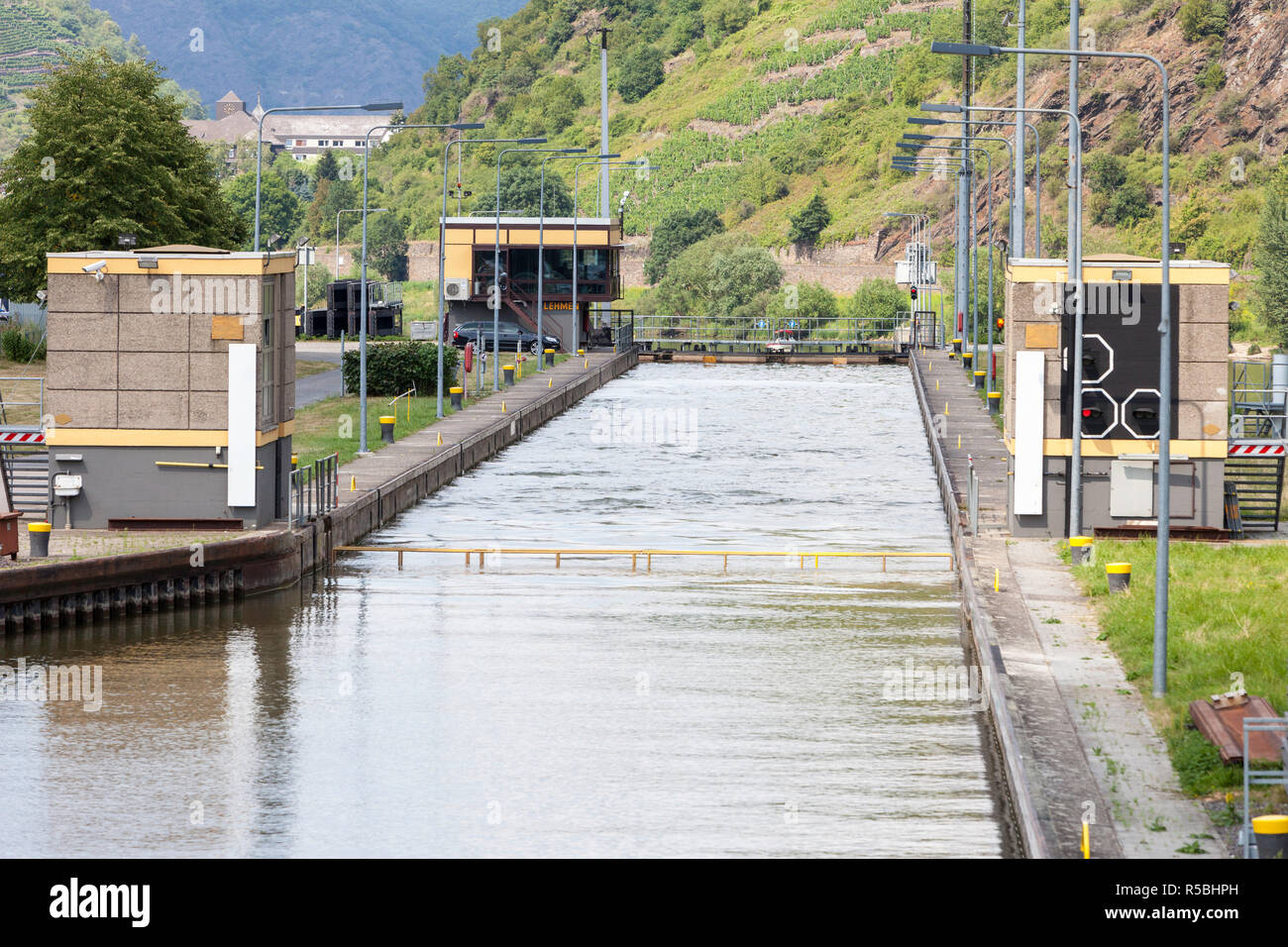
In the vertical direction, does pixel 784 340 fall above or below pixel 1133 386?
above

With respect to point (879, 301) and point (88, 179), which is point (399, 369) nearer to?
point (88, 179)

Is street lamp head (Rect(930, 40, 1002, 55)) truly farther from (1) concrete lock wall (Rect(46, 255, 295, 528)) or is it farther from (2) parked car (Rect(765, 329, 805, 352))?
(2) parked car (Rect(765, 329, 805, 352))

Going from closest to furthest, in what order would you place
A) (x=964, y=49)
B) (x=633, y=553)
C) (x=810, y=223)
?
(x=964, y=49) → (x=633, y=553) → (x=810, y=223)

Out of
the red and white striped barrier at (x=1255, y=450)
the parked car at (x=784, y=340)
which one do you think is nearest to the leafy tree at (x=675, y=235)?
the parked car at (x=784, y=340)

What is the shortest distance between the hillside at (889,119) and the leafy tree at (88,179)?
66.9 m

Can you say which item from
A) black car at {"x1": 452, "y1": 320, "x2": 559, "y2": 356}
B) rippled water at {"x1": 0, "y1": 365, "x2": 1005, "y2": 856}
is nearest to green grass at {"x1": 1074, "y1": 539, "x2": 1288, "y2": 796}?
rippled water at {"x1": 0, "y1": 365, "x2": 1005, "y2": 856}

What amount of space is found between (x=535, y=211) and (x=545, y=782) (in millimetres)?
137833

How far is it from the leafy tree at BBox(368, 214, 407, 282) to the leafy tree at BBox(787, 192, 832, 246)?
40.3m

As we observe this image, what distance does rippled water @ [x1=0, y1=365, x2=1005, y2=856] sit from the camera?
20.2m

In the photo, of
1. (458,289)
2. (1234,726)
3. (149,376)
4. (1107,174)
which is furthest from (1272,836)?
→ (1107,174)

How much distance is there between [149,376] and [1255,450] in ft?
69.1

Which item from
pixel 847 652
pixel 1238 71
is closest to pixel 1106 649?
pixel 847 652

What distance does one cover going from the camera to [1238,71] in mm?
136625

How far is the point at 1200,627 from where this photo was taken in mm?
25906
